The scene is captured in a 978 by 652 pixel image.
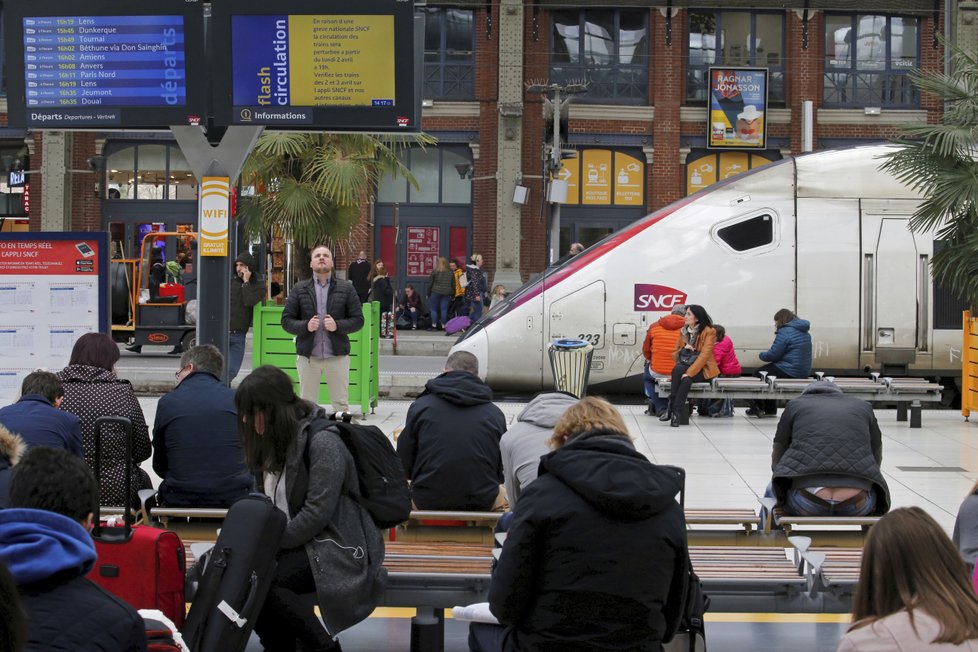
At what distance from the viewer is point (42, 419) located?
661 cm

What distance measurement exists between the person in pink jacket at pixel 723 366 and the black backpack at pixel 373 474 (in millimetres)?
11338

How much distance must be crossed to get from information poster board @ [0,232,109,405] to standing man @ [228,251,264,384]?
5.11 m

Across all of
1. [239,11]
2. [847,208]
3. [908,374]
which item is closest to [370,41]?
[239,11]

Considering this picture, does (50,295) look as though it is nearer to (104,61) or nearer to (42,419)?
(104,61)

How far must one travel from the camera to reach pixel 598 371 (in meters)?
18.5

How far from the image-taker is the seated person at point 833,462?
24.3 feet

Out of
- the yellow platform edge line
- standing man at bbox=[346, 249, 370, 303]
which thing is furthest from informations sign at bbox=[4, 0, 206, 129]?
standing man at bbox=[346, 249, 370, 303]

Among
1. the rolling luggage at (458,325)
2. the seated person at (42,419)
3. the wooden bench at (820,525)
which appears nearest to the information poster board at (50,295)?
the seated person at (42,419)

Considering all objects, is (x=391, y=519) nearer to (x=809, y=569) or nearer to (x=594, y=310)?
(x=809, y=569)

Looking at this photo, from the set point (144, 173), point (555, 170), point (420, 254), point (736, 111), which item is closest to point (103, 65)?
point (555, 170)

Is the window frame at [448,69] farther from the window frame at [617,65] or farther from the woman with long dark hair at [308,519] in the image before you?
the woman with long dark hair at [308,519]

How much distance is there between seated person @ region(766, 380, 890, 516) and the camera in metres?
7.41

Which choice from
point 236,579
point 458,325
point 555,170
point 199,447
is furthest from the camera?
point 555,170

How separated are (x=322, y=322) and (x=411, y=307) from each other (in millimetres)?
19905
